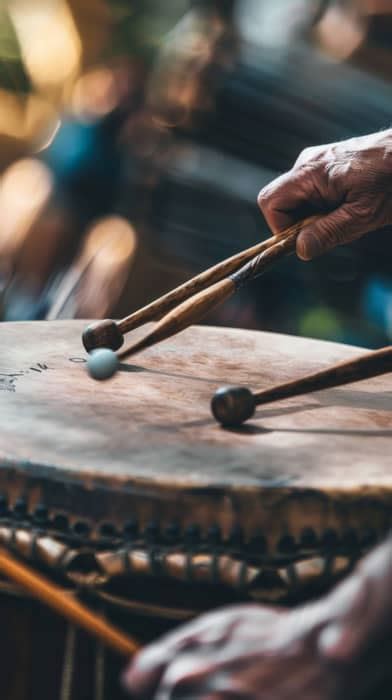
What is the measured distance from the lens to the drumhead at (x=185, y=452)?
80 centimetres

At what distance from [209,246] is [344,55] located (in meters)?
0.74

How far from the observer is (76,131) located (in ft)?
10.4

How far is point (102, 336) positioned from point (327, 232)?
360mm

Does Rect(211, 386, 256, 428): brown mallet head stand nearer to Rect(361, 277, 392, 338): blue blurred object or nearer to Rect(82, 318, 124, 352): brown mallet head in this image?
Rect(82, 318, 124, 352): brown mallet head

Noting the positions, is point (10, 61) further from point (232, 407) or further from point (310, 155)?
point (232, 407)

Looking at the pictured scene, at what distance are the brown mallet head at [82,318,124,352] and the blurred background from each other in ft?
4.15

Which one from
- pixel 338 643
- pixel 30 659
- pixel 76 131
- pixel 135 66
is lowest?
pixel 30 659

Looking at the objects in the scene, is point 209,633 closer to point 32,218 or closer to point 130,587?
point 130,587

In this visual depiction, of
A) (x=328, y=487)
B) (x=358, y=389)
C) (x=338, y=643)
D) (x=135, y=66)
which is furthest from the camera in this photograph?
(x=135, y=66)

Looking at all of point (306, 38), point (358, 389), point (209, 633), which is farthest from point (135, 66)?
point (209, 633)

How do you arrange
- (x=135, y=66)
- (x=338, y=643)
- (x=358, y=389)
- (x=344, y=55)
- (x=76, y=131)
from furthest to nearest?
(x=135, y=66) → (x=76, y=131) → (x=344, y=55) → (x=358, y=389) → (x=338, y=643)

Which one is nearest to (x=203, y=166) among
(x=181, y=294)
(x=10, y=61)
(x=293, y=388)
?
(x=10, y=61)

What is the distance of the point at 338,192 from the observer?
138 cm

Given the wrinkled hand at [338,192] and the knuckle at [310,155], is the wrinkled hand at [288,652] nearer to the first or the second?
the wrinkled hand at [338,192]
